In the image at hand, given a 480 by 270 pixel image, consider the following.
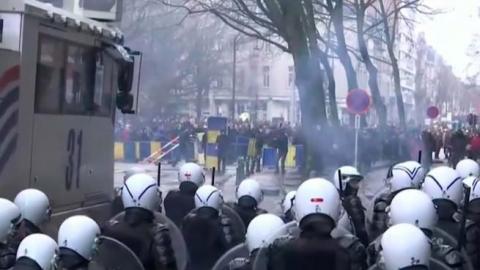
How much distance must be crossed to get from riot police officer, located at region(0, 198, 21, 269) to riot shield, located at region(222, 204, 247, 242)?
248 cm

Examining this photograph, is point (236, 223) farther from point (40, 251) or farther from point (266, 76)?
point (266, 76)

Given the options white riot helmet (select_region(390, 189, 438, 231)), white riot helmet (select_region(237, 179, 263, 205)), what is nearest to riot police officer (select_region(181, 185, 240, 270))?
white riot helmet (select_region(237, 179, 263, 205))

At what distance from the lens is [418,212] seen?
190 inches

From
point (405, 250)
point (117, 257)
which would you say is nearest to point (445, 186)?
point (405, 250)

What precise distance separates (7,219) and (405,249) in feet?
6.35

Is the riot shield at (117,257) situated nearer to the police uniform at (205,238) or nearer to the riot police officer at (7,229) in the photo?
the riot police officer at (7,229)

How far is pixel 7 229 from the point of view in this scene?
4.54 m

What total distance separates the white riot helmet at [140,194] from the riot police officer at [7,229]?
34.4 inches

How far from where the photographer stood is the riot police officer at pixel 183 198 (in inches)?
303

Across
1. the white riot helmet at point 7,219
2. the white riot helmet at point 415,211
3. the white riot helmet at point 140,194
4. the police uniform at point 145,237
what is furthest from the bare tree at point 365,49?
the white riot helmet at point 7,219

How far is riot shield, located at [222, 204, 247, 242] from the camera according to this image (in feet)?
22.6

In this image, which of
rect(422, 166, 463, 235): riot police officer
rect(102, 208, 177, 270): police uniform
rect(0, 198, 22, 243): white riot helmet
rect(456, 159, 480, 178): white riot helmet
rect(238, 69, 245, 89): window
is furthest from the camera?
rect(238, 69, 245, 89): window

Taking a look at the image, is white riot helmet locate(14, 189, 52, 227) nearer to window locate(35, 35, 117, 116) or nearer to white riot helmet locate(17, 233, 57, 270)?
white riot helmet locate(17, 233, 57, 270)

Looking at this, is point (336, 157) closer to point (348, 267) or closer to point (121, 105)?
point (121, 105)
